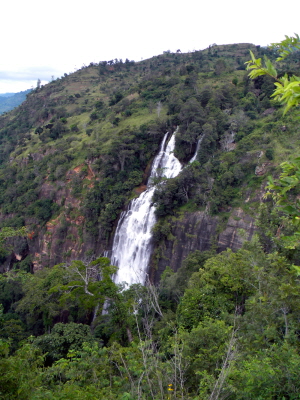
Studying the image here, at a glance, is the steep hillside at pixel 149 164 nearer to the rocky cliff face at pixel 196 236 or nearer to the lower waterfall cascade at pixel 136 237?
the rocky cliff face at pixel 196 236

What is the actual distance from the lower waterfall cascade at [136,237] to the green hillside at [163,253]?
1.12m

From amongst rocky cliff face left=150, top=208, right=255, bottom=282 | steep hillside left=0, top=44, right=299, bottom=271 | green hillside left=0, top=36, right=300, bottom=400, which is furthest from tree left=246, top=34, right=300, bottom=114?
steep hillside left=0, top=44, right=299, bottom=271

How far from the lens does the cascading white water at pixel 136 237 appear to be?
23922 mm

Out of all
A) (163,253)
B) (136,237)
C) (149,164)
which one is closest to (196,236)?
(163,253)

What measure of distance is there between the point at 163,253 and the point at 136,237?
2937 millimetres

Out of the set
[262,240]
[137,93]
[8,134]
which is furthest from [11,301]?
[8,134]

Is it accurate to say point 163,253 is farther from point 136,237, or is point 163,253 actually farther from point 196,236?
point 196,236

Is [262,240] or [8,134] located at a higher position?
[8,134]

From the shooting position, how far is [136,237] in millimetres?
24562

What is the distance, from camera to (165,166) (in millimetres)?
28016

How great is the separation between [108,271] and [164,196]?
10.3 meters

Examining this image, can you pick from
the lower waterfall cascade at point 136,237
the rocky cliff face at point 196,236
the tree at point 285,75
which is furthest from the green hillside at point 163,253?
the lower waterfall cascade at point 136,237

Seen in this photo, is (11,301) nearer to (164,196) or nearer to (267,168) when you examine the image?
(164,196)

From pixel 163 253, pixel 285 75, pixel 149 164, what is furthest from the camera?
pixel 149 164
